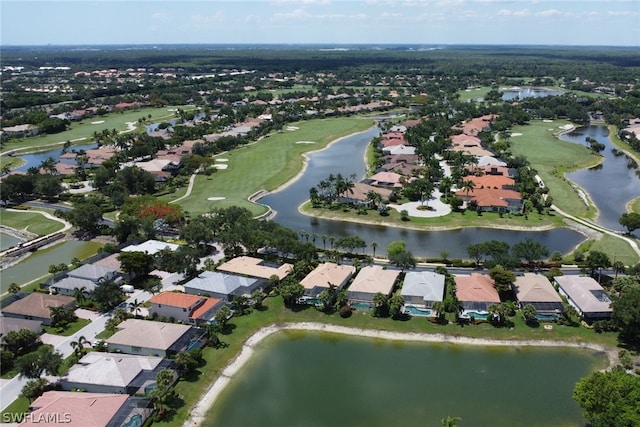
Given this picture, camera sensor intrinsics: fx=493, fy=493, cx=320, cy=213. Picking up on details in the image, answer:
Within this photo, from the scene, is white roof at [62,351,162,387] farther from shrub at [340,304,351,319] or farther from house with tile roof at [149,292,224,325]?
shrub at [340,304,351,319]

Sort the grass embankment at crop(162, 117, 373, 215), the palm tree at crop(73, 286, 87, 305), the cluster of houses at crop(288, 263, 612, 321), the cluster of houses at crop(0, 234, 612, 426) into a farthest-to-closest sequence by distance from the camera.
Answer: the grass embankment at crop(162, 117, 373, 215) < the palm tree at crop(73, 286, 87, 305) < the cluster of houses at crop(288, 263, 612, 321) < the cluster of houses at crop(0, 234, 612, 426)

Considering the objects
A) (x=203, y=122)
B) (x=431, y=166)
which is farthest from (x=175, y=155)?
(x=431, y=166)

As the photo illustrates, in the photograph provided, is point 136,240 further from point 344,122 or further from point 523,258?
point 344,122

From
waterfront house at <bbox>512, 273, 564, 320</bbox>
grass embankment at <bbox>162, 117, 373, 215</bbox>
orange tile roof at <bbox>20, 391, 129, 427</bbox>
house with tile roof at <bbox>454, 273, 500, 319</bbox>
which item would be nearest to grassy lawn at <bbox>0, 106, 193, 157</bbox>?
grass embankment at <bbox>162, 117, 373, 215</bbox>

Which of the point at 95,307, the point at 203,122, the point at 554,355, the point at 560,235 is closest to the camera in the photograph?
the point at 554,355

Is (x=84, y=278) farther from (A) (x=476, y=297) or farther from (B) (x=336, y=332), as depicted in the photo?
(A) (x=476, y=297)

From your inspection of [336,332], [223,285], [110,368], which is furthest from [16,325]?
[336,332]
